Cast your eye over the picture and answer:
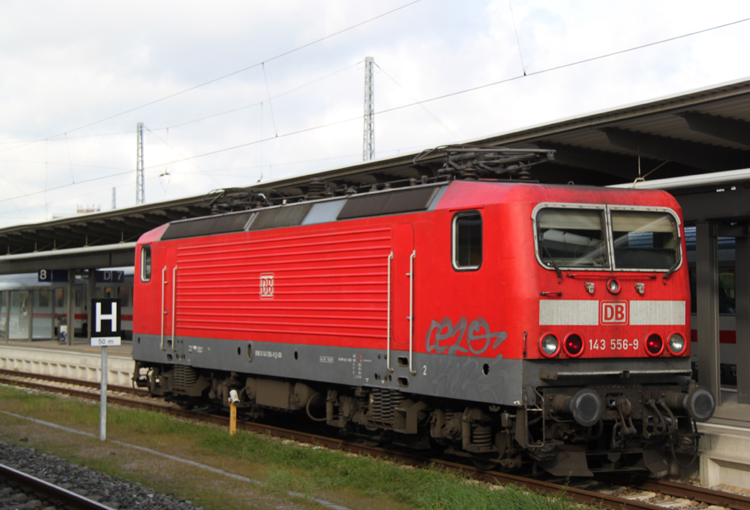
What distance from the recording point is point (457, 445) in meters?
9.29

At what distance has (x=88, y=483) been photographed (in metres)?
8.66

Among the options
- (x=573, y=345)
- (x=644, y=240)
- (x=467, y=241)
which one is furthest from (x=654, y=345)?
(x=467, y=241)

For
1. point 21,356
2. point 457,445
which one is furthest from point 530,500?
point 21,356

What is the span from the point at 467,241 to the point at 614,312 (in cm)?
188

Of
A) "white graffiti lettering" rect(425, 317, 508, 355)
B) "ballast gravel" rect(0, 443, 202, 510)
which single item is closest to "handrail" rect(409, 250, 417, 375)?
"white graffiti lettering" rect(425, 317, 508, 355)

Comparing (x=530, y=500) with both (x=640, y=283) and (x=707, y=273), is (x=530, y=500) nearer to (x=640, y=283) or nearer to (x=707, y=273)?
(x=640, y=283)

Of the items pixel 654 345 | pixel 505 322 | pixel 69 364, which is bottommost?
pixel 69 364

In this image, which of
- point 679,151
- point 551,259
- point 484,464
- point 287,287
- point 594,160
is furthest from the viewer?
point 594,160

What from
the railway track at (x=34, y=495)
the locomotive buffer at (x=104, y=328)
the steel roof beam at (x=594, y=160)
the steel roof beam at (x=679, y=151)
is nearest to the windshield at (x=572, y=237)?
the steel roof beam at (x=679, y=151)

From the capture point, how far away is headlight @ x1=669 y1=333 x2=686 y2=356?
845 centimetres

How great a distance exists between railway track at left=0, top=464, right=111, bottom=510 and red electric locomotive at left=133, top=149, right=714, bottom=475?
3.81 m

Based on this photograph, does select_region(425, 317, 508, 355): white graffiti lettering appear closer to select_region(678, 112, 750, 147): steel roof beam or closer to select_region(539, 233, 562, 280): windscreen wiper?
select_region(539, 233, 562, 280): windscreen wiper

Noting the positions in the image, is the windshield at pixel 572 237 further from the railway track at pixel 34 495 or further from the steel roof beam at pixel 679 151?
the railway track at pixel 34 495

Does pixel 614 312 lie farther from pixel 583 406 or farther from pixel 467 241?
pixel 467 241
